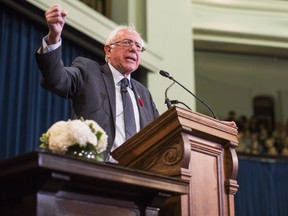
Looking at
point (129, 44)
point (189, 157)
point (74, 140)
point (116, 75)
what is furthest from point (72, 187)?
point (129, 44)

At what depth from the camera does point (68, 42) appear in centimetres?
670

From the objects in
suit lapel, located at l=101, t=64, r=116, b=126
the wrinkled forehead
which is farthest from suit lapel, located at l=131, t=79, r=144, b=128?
the wrinkled forehead

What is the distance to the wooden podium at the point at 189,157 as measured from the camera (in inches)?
105

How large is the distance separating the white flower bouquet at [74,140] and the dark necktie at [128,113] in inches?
32.2

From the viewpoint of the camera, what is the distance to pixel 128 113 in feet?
10.8

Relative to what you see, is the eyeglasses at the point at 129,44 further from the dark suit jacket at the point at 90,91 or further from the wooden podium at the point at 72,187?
the wooden podium at the point at 72,187

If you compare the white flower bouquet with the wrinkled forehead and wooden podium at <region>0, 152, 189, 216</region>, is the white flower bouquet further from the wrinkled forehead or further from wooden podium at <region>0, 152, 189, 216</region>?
the wrinkled forehead

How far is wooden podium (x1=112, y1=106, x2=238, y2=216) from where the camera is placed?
268cm

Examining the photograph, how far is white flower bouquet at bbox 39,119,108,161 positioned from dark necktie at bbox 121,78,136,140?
32.2 inches

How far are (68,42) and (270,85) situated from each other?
268 inches

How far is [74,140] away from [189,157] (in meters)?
0.61

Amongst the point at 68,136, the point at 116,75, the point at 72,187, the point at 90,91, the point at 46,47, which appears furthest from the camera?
the point at 116,75

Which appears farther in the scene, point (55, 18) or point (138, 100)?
point (138, 100)

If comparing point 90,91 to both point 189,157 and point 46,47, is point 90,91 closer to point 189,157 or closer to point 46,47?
point 46,47
